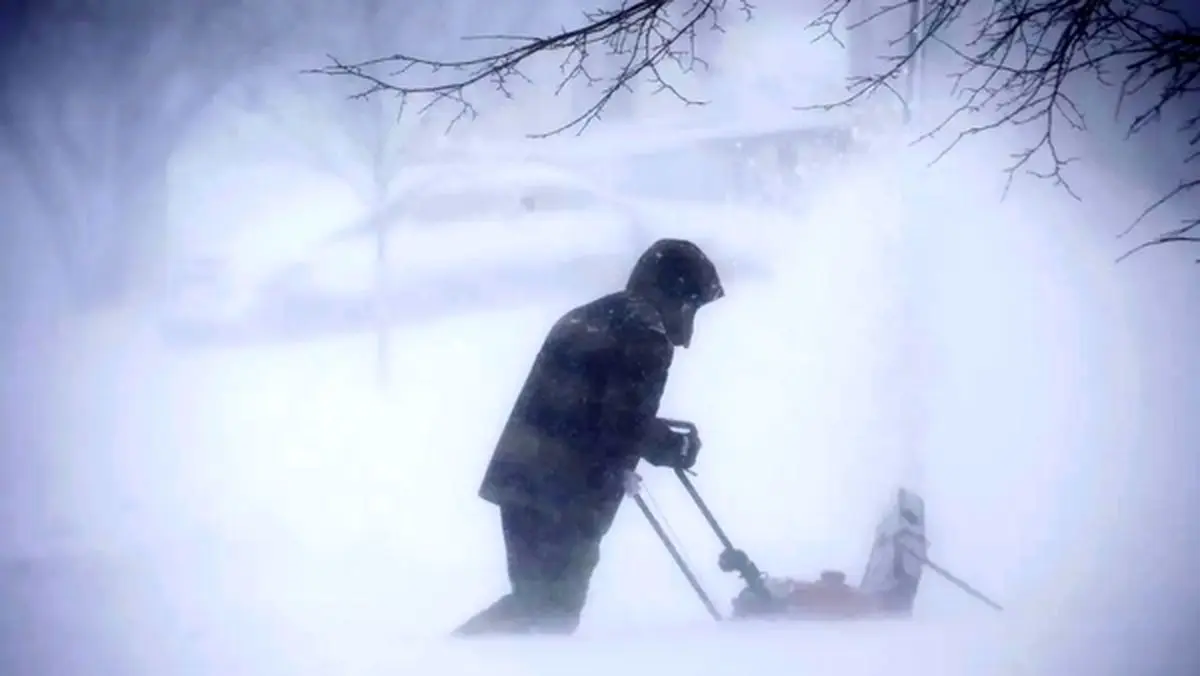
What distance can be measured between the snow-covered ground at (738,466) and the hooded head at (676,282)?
54 centimetres

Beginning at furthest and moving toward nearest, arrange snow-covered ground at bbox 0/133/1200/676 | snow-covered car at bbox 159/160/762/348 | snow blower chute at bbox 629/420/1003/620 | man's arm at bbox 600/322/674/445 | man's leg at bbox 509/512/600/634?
snow-covered car at bbox 159/160/762/348 → snow-covered ground at bbox 0/133/1200/676 → snow blower chute at bbox 629/420/1003/620 → man's leg at bbox 509/512/600/634 → man's arm at bbox 600/322/674/445

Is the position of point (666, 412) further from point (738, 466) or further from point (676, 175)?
point (676, 175)

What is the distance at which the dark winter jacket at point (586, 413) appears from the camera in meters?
2.51

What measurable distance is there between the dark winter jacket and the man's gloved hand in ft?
0.08

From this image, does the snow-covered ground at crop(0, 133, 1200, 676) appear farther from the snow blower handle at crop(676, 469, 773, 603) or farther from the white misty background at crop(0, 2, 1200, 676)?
the snow blower handle at crop(676, 469, 773, 603)

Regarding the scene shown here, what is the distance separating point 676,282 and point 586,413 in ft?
1.50

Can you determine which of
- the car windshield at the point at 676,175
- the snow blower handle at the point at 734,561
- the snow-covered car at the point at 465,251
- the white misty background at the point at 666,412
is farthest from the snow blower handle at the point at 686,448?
the car windshield at the point at 676,175

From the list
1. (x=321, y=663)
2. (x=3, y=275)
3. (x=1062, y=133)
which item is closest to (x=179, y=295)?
(x=3, y=275)

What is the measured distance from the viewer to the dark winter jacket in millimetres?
2510

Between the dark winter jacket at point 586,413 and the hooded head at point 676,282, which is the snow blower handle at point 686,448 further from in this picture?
the hooded head at point 676,282

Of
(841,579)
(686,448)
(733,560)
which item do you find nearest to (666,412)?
(686,448)

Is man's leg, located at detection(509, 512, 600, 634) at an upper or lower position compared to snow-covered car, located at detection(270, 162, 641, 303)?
lower

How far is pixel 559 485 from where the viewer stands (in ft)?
8.47

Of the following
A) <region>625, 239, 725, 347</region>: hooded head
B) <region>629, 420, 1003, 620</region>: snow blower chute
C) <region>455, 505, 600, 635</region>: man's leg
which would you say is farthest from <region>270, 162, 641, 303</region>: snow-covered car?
<region>455, 505, 600, 635</region>: man's leg
